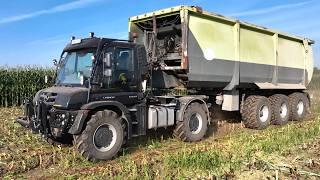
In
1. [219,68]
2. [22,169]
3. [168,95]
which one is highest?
[219,68]

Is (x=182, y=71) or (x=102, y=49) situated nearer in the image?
A: (x=102, y=49)

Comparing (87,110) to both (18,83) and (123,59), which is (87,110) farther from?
(18,83)

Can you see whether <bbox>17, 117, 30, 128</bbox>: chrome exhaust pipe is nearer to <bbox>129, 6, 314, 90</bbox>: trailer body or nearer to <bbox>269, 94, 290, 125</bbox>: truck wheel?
<bbox>129, 6, 314, 90</bbox>: trailer body

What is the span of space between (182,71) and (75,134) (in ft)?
12.1

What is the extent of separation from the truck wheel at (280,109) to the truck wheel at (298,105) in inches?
20.4

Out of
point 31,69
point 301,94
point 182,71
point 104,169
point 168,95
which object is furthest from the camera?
point 31,69

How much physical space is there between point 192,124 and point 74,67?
3.57 metres

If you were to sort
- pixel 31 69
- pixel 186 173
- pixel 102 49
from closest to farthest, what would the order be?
pixel 186 173 → pixel 102 49 → pixel 31 69

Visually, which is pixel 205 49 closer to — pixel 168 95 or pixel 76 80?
pixel 168 95

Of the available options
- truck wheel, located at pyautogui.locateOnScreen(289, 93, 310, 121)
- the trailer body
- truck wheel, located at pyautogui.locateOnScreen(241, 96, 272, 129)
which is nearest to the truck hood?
the trailer body

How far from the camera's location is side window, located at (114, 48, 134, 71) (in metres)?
8.72

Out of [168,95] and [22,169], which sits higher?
[168,95]

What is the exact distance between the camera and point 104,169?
716cm

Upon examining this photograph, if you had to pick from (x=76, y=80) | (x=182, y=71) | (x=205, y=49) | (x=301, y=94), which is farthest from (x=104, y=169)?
(x=301, y=94)
